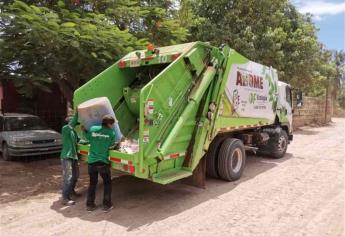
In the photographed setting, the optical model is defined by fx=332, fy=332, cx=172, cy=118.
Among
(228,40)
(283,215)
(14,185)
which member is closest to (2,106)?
(14,185)

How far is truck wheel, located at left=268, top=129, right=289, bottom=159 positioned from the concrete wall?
11.3 meters

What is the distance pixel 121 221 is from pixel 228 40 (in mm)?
12543

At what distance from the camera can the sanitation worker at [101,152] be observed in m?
5.51

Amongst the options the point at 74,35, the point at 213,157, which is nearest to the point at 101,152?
the point at 213,157

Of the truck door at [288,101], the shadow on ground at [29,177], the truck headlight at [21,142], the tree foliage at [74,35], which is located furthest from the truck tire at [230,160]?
the truck headlight at [21,142]

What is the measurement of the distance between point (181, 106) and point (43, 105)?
1007 centimetres

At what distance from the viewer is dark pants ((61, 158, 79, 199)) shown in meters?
6.11

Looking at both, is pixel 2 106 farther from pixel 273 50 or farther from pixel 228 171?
pixel 273 50

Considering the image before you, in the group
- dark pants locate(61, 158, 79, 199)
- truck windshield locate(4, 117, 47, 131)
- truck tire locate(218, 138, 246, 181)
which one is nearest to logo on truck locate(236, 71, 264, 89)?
truck tire locate(218, 138, 246, 181)

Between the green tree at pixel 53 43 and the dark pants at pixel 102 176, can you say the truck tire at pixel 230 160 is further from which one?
the green tree at pixel 53 43

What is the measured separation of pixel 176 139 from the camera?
19.1 feet

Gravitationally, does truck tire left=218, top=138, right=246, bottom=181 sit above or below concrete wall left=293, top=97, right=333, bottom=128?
below

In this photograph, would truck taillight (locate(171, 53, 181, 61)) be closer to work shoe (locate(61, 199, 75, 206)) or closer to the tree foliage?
the tree foliage

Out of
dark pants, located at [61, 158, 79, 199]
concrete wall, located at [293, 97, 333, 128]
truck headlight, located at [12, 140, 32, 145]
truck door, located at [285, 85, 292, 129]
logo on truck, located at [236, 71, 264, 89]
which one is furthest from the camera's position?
concrete wall, located at [293, 97, 333, 128]
